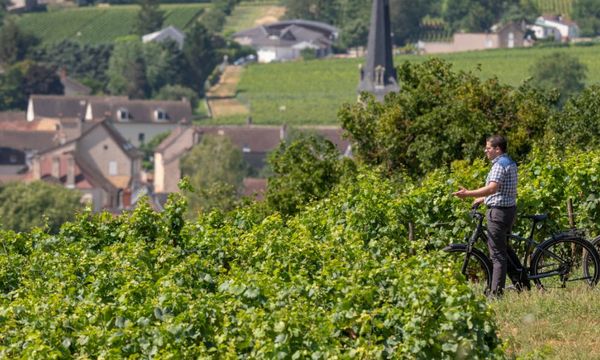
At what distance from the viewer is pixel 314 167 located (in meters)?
39.1

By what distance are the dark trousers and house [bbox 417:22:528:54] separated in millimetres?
154611

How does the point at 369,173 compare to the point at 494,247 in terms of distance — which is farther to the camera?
the point at 369,173

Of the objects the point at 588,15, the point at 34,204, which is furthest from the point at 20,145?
the point at 588,15

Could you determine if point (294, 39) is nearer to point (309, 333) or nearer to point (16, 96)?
point (16, 96)

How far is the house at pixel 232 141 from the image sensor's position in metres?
126

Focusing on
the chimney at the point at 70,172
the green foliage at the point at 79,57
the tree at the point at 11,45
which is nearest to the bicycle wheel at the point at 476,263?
the chimney at the point at 70,172

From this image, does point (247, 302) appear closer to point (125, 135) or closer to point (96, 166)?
point (96, 166)

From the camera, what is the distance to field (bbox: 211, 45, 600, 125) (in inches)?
5546

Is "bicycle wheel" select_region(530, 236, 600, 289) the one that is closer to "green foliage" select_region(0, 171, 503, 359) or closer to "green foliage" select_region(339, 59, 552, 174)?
"green foliage" select_region(0, 171, 503, 359)

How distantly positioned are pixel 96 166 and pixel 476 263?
105504 millimetres

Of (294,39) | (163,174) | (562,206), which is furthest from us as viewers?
(294,39)

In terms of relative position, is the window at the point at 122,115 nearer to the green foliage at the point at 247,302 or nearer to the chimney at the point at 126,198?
the chimney at the point at 126,198

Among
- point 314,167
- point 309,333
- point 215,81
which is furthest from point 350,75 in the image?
point 309,333

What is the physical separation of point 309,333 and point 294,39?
179532mm
